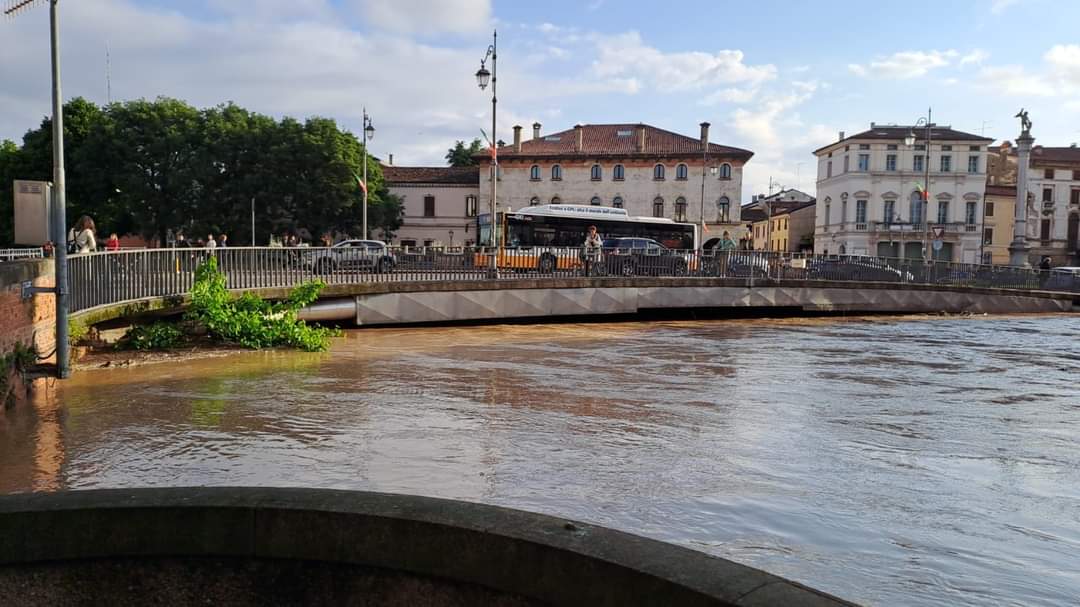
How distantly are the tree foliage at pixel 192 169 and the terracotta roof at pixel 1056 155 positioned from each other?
216 ft

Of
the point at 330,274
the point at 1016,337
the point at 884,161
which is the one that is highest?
the point at 884,161

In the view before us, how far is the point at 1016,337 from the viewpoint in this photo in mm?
22609

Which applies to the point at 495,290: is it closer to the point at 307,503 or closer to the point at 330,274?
the point at 330,274

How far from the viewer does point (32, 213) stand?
10469mm

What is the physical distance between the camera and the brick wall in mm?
10203

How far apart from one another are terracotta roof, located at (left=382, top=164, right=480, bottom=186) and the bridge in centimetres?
4547

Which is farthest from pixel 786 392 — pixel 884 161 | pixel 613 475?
pixel 884 161

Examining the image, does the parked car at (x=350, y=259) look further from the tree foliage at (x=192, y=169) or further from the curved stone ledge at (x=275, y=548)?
the tree foliage at (x=192, y=169)

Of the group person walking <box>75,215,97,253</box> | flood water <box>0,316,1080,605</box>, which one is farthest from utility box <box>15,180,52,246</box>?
person walking <box>75,215,97,253</box>

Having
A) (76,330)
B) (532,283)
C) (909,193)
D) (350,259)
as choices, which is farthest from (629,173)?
(76,330)

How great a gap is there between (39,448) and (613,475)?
553 centimetres

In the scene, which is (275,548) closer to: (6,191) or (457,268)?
(457,268)

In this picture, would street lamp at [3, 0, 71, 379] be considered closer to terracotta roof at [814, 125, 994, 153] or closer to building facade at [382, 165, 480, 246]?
building facade at [382, 165, 480, 246]

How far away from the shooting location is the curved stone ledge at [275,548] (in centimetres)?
290
